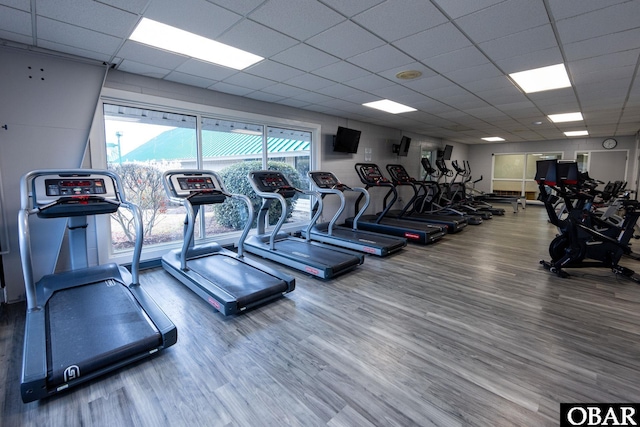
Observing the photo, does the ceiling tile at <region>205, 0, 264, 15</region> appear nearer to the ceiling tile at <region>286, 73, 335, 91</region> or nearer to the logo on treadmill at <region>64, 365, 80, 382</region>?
the ceiling tile at <region>286, 73, 335, 91</region>

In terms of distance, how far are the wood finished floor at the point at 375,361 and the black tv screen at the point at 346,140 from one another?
12.8 feet

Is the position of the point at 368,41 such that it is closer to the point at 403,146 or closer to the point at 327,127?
the point at 327,127

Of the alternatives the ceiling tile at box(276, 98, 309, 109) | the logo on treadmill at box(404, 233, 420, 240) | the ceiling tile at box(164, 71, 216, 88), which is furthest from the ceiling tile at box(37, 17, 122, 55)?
the logo on treadmill at box(404, 233, 420, 240)

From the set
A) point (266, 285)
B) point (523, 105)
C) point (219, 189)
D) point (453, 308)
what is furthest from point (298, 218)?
point (523, 105)

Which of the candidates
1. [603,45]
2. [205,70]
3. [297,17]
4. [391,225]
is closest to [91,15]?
[205,70]

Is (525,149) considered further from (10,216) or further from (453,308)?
(10,216)

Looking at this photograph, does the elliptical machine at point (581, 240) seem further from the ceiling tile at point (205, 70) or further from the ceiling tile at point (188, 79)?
the ceiling tile at point (188, 79)

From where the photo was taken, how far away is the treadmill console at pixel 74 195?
2514 millimetres

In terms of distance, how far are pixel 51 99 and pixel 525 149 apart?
561 inches

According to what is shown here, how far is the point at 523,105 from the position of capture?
5668 millimetres

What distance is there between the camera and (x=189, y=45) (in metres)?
3.08

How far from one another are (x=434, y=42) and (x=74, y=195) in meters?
3.72

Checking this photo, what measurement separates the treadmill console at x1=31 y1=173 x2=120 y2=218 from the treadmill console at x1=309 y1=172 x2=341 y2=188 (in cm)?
303

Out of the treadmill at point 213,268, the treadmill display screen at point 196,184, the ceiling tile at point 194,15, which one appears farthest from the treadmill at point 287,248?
the ceiling tile at point 194,15
